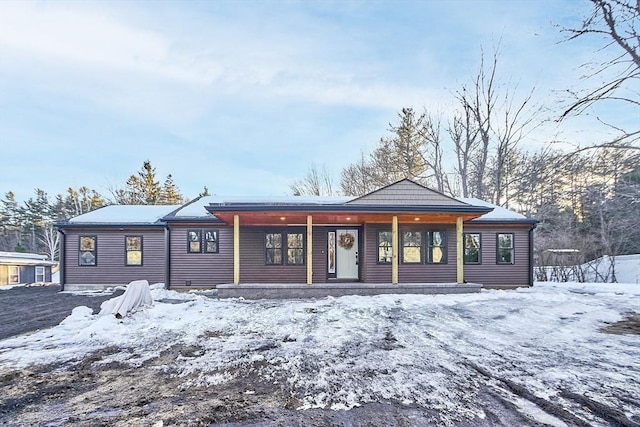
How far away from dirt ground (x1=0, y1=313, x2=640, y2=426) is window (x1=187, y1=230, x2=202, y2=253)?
24.2 ft

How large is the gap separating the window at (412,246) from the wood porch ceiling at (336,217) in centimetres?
47

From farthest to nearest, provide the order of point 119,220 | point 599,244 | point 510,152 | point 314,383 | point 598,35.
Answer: point 510,152
point 599,244
point 119,220
point 598,35
point 314,383

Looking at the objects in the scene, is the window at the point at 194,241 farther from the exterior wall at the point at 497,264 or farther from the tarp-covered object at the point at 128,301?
the exterior wall at the point at 497,264

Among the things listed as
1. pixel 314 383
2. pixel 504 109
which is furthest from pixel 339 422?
pixel 504 109

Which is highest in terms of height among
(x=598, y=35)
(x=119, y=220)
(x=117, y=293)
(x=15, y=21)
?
(x=15, y=21)

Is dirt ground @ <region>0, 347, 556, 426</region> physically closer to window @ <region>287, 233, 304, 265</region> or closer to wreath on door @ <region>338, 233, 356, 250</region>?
window @ <region>287, 233, 304, 265</region>

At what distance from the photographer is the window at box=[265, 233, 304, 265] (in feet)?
37.5

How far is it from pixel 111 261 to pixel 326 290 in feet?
27.4

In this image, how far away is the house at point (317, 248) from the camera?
11055mm

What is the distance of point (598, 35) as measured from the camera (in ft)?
22.2

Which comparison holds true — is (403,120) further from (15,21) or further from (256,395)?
(256,395)

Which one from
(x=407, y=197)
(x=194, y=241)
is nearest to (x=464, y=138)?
(x=407, y=197)

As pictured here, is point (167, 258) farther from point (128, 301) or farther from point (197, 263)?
point (128, 301)

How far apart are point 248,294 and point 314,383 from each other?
662 centimetres
